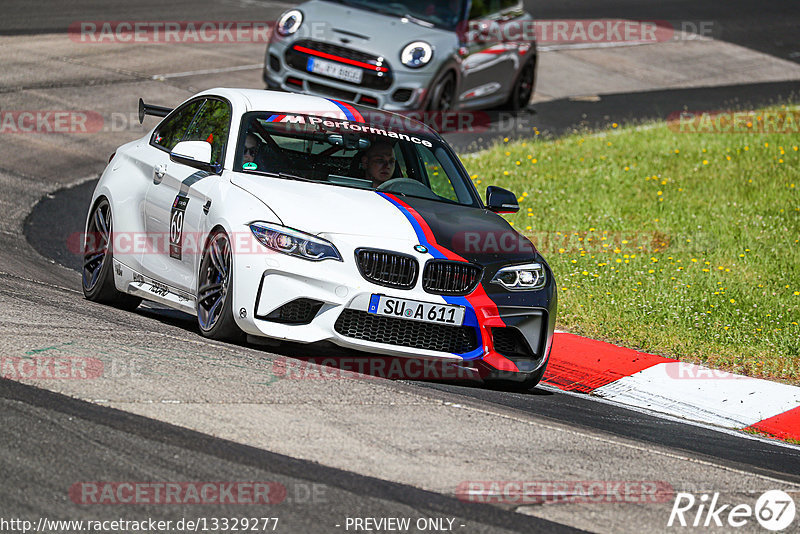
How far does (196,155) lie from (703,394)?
3.74 meters

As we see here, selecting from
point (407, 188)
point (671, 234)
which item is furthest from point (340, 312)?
point (671, 234)

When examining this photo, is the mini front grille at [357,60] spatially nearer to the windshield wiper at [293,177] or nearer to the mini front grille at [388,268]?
the windshield wiper at [293,177]

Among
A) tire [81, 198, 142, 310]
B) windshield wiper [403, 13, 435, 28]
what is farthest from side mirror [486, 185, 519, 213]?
windshield wiper [403, 13, 435, 28]

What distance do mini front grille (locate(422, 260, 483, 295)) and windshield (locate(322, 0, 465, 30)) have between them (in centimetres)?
873

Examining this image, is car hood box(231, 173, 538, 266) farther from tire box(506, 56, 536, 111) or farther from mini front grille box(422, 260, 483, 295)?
tire box(506, 56, 536, 111)

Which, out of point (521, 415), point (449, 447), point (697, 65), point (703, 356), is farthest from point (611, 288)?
point (697, 65)

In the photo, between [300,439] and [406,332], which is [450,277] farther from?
[300,439]

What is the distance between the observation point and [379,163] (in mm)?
8219

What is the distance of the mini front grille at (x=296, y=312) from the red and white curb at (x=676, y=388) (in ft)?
7.26

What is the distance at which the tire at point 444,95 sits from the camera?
1493 cm

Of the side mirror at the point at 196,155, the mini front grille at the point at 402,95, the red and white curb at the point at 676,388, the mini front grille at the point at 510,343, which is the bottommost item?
the red and white curb at the point at 676,388

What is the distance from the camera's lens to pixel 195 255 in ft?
24.6

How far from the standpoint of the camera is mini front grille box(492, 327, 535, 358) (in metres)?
7.24

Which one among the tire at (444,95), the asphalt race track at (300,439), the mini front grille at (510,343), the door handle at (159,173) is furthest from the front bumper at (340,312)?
the tire at (444,95)
